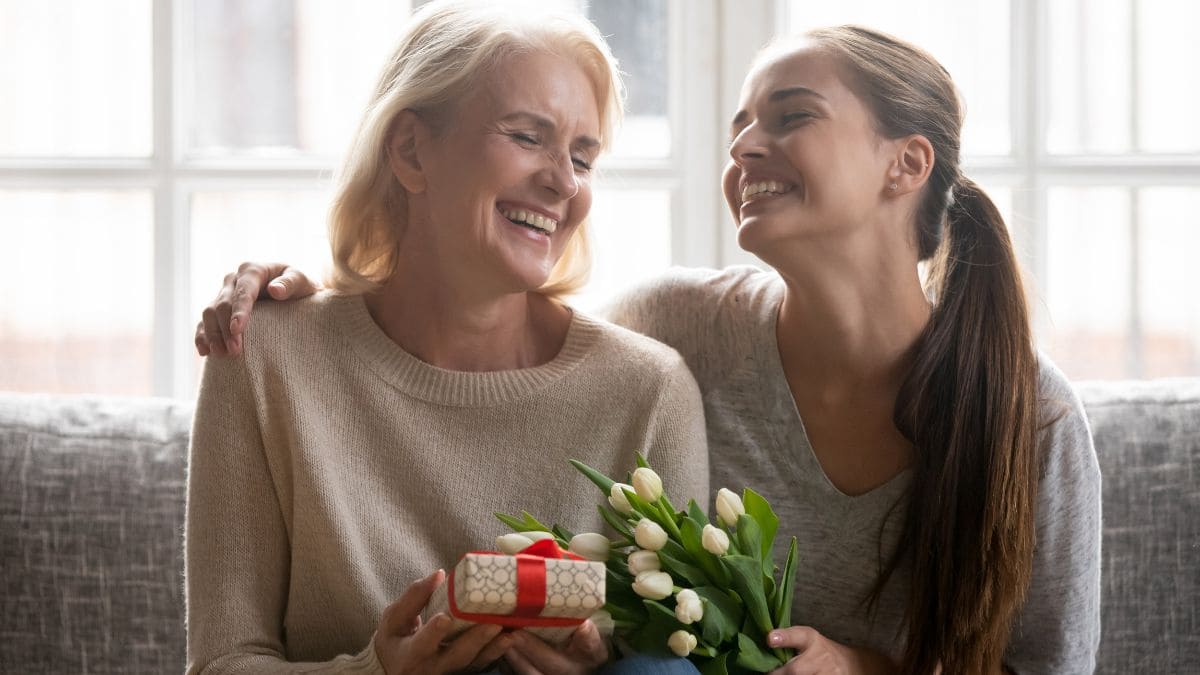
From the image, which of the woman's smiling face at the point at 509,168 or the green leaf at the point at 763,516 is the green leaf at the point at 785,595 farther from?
the woman's smiling face at the point at 509,168

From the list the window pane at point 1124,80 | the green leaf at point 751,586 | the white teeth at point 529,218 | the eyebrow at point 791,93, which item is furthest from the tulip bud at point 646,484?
the window pane at point 1124,80

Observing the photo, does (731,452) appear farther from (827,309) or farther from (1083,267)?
(1083,267)

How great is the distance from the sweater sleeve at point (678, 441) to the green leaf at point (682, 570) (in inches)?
12.6

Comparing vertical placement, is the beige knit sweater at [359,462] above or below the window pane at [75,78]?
below

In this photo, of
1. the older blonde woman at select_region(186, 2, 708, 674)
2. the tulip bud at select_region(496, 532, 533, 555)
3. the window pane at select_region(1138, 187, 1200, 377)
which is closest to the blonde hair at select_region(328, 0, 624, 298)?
the older blonde woman at select_region(186, 2, 708, 674)

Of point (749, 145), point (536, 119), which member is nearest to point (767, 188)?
point (749, 145)

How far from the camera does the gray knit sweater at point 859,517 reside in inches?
69.6

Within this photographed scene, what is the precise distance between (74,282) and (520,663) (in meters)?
1.62

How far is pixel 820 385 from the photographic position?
6.12 ft

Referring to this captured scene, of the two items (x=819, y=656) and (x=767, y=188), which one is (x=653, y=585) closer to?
(x=819, y=656)

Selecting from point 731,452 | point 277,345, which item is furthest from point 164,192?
point 731,452

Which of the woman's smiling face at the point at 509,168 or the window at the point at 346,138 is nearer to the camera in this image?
the woman's smiling face at the point at 509,168

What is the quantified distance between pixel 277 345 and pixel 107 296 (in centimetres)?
108

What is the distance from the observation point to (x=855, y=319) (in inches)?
72.2
